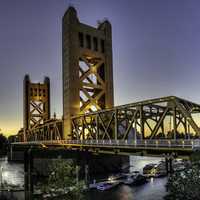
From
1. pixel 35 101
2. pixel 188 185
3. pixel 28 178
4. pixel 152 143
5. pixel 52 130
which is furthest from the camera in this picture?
pixel 35 101

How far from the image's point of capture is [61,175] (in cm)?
2842

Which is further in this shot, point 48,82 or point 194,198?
point 48,82

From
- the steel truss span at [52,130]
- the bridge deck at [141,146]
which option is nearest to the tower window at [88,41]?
the steel truss span at [52,130]

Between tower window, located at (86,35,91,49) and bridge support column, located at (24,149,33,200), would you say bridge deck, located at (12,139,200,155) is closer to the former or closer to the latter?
bridge support column, located at (24,149,33,200)

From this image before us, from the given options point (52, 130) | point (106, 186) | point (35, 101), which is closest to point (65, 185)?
point (106, 186)

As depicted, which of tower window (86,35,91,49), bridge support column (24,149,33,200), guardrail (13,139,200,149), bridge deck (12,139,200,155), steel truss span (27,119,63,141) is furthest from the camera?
tower window (86,35,91,49)

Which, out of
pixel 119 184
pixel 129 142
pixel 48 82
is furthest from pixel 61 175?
pixel 48 82

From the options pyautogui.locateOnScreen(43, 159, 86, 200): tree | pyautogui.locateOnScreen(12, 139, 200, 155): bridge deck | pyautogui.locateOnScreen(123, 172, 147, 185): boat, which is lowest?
pyautogui.locateOnScreen(123, 172, 147, 185): boat

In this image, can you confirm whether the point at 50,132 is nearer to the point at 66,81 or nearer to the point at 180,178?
the point at 66,81

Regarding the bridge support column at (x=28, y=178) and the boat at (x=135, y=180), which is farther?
the boat at (x=135, y=180)

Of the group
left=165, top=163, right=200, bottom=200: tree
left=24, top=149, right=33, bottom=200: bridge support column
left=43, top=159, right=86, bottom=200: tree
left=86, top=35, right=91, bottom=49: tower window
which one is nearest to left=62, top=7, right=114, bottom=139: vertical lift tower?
left=86, top=35, right=91, bottom=49: tower window

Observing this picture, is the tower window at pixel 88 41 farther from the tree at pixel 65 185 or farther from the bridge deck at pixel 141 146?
the tree at pixel 65 185

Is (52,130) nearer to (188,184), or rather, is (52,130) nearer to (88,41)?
(88,41)

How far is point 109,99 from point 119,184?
22.0 m
